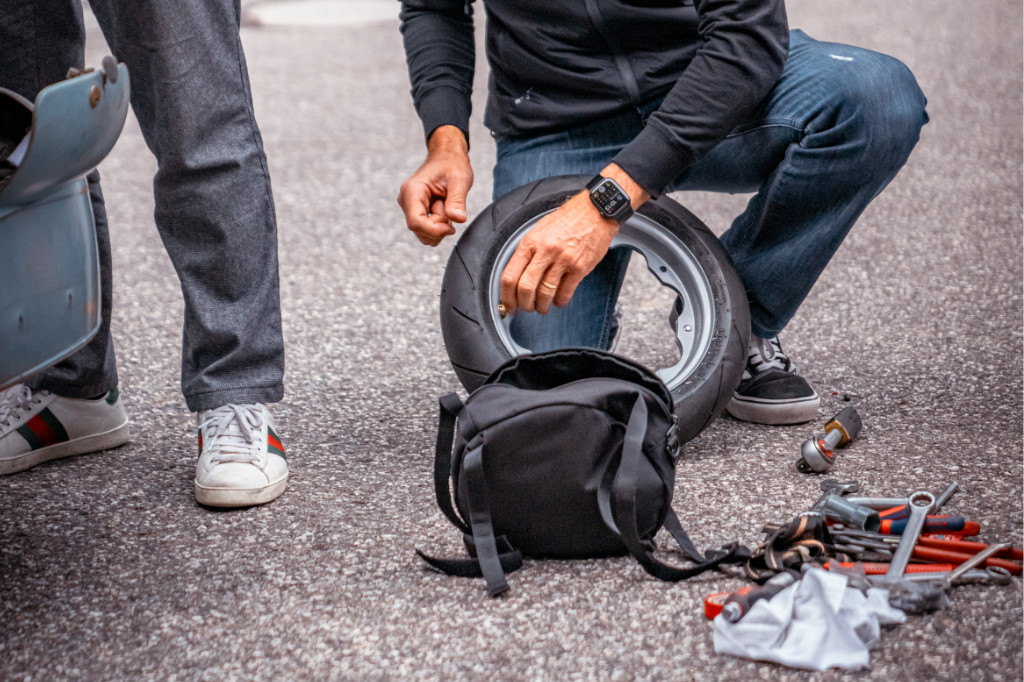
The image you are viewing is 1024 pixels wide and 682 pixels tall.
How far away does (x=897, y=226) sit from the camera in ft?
11.6

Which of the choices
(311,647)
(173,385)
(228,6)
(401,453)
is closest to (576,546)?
(311,647)

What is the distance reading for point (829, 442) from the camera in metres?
1.92

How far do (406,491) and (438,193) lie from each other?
636 mm

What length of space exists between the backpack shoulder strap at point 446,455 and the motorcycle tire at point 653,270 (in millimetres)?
393

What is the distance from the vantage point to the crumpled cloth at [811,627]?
1312 mm

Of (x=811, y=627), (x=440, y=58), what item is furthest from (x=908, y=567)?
(x=440, y=58)

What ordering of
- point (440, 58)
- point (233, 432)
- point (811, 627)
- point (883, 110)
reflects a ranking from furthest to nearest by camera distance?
1. point (440, 58)
2. point (883, 110)
3. point (233, 432)
4. point (811, 627)

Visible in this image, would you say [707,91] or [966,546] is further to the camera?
[707,91]

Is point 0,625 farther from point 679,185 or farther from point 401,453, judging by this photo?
point 679,185

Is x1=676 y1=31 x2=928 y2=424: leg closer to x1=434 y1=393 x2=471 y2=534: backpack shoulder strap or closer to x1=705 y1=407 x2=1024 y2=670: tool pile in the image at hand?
x1=705 y1=407 x2=1024 y2=670: tool pile

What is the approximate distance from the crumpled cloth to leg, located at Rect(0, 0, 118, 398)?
4.30 feet

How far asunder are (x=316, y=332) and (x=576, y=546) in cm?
143

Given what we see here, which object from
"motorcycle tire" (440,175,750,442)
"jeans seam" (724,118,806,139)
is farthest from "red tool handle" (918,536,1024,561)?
"jeans seam" (724,118,806,139)

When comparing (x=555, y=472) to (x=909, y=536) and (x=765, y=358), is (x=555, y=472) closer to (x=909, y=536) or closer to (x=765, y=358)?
(x=909, y=536)
